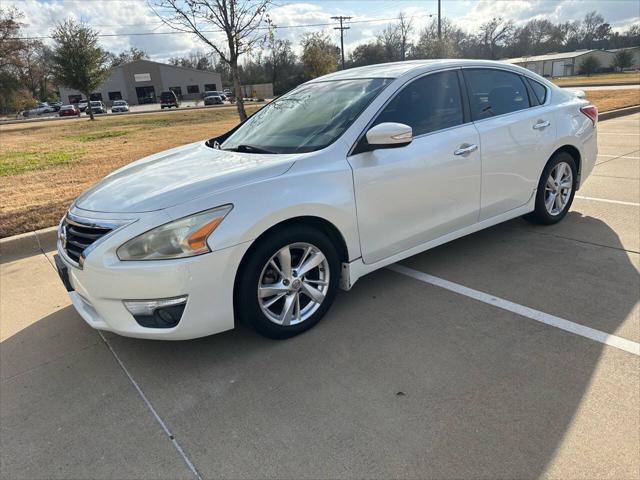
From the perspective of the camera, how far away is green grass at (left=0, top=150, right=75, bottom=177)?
35.6ft

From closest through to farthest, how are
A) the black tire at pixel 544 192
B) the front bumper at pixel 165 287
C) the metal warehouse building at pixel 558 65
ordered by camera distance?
the front bumper at pixel 165 287, the black tire at pixel 544 192, the metal warehouse building at pixel 558 65

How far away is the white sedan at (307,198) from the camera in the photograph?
9.16 ft

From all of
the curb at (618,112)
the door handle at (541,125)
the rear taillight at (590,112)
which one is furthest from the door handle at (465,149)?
the curb at (618,112)

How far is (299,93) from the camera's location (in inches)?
175

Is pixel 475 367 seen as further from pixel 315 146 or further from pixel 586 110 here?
pixel 586 110

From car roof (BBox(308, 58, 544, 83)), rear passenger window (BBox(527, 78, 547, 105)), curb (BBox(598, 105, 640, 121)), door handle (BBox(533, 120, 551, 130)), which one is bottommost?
curb (BBox(598, 105, 640, 121))

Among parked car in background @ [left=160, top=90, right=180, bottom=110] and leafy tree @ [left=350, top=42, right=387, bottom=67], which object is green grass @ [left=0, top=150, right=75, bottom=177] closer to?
parked car in background @ [left=160, top=90, right=180, bottom=110]

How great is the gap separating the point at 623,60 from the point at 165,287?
90.8 metres

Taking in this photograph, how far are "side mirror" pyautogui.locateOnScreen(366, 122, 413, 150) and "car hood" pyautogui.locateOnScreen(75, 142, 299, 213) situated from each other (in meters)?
0.53

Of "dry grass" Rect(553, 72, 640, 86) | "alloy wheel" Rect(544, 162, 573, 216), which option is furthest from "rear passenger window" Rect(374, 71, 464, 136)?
"dry grass" Rect(553, 72, 640, 86)

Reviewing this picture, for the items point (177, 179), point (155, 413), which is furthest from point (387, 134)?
point (155, 413)

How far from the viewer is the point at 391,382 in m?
2.78

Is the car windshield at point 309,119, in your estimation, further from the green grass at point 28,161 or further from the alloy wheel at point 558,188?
the green grass at point 28,161

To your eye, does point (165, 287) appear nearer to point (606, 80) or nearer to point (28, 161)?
point (28, 161)
